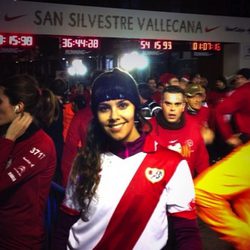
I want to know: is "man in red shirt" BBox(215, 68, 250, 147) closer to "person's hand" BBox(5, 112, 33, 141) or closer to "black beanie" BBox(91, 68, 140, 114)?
"person's hand" BBox(5, 112, 33, 141)

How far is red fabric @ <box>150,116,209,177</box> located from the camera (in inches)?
187

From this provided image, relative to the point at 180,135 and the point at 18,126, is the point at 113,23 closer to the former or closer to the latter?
the point at 180,135

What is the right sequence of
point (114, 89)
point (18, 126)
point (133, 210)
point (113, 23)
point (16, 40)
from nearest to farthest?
point (133, 210), point (114, 89), point (18, 126), point (16, 40), point (113, 23)

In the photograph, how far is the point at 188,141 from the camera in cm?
480

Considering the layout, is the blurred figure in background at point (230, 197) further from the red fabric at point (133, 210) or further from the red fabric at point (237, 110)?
the red fabric at point (237, 110)

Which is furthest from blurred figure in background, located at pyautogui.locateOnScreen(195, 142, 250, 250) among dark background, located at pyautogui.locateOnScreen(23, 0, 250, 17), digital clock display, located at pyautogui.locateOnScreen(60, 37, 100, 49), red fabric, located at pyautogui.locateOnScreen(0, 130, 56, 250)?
dark background, located at pyautogui.locateOnScreen(23, 0, 250, 17)

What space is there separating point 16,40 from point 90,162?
10.8m

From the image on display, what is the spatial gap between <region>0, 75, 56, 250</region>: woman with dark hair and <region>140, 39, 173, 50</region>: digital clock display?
1154 cm

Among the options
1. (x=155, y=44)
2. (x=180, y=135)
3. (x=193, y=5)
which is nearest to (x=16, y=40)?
(x=155, y=44)

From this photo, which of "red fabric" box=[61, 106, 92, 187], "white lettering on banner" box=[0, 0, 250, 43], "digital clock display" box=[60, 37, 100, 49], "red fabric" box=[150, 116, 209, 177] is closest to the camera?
"red fabric" box=[150, 116, 209, 177]

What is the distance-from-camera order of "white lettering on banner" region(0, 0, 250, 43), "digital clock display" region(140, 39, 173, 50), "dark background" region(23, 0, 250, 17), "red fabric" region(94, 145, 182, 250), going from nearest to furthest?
"red fabric" region(94, 145, 182, 250) < "white lettering on banner" region(0, 0, 250, 43) < "digital clock display" region(140, 39, 173, 50) < "dark background" region(23, 0, 250, 17)

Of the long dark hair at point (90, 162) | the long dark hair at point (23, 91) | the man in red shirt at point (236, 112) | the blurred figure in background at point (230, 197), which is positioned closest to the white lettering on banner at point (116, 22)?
the man in red shirt at point (236, 112)

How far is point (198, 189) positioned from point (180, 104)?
9.30 ft

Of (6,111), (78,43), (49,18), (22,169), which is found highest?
(49,18)
